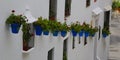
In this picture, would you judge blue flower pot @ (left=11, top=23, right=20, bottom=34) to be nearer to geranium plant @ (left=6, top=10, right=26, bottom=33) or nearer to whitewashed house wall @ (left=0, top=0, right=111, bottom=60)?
geranium plant @ (left=6, top=10, right=26, bottom=33)

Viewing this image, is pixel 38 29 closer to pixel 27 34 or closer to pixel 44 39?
pixel 27 34

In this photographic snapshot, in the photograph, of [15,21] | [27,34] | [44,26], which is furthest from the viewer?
[27,34]

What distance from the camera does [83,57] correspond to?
31.4m

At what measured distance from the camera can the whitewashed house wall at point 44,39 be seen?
16438 mm

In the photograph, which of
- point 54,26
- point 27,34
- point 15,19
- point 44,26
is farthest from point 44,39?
point 15,19

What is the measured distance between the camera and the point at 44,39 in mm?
21375

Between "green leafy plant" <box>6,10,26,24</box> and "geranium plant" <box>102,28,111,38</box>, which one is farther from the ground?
"green leafy plant" <box>6,10,26,24</box>

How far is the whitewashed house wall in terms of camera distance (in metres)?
16.4

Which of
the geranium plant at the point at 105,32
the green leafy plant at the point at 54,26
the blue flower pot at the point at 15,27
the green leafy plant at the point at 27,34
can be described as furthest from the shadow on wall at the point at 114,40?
the blue flower pot at the point at 15,27

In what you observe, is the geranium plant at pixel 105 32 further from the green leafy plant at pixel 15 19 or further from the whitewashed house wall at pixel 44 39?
the green leafy plant at pixel 15 19

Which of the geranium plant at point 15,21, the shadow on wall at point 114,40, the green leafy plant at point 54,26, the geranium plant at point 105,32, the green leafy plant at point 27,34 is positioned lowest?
the shadow on wall at point 114,40

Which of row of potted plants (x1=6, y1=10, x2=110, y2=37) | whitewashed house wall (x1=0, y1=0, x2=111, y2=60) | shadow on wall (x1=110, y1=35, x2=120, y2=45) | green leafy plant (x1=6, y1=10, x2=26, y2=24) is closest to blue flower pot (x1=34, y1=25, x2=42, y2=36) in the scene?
row of potted plants (x1=6, y1=10, x2=110, y2=37)

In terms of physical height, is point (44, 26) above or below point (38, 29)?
above

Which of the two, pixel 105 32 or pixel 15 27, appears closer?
pixel 15 27
